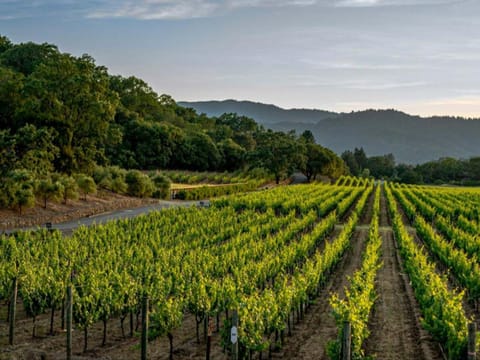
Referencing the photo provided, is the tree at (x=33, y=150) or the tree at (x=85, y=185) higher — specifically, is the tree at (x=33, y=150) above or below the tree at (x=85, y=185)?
above

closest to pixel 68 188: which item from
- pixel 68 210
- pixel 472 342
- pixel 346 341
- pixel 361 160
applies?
pixel 68 210

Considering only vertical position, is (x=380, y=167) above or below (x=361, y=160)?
below

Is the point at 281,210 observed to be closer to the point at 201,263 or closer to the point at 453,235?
the point at 453,235

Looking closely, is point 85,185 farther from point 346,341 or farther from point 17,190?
point 346,341

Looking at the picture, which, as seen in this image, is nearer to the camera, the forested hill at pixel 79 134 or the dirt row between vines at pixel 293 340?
the dirt row between vines at pixel 293 340

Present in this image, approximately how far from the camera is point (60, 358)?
10.1 metres

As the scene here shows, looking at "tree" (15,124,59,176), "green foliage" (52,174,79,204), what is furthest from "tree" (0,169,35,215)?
"green foliage" (52,174,79,204)

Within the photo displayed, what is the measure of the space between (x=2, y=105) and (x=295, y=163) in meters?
45.4

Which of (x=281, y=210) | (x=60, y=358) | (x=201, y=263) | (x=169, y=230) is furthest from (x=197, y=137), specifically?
(x=60, y=358)

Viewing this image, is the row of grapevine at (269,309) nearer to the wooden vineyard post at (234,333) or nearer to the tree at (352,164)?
the wooden vineyard post at (234,333)

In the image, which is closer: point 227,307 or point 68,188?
point 227,307

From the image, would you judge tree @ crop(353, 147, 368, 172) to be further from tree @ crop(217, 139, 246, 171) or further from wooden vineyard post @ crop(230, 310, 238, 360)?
wooden vineyard post @ crop(230, 310, 238, 360)

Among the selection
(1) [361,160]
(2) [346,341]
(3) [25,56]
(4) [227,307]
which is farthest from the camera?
(1) [361,160]

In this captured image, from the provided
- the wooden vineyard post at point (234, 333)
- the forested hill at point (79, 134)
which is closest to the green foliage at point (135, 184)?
the forested hill at point (79, 134)
